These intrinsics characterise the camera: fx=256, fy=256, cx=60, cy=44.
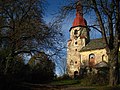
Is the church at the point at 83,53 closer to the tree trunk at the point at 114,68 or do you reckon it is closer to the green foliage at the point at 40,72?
the green foliage at the point at 40,72

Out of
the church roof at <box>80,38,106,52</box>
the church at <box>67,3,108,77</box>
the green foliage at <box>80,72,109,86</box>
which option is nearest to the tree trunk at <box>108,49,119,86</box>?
the green foliage at <box>80,72,109,86</box>

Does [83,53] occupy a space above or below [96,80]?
above

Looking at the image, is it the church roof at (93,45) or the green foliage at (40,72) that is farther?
the church roof at (93,45)

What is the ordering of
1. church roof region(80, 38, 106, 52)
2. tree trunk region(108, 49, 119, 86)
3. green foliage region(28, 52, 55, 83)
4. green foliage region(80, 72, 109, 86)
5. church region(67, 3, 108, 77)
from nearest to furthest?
tree trunk region(108, 49, 119, 86) → green foliage region(80, 72, 109, 86) → green foliage region(28, 52, 55, 83) → church region(67, 3, 108, 77) → church roof region(80, 38, 106, 52)

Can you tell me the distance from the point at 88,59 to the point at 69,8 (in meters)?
43.9

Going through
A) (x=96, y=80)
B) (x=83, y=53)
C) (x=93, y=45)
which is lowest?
(x=96, y=80)

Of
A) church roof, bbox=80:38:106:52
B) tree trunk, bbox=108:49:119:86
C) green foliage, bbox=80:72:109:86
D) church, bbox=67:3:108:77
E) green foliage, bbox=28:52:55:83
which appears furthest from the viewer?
church roof, bbox=80:38:106:52

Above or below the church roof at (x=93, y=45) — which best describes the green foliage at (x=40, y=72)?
below

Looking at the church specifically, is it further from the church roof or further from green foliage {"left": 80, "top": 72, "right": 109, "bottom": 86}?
green foliage {"left": 80, "top": 72, "right": 109, "bottom": 86}

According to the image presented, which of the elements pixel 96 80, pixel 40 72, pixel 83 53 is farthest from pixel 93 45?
pixel 96 80

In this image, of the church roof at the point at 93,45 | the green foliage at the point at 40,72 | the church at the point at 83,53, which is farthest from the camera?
the church roof at the point at 93,45

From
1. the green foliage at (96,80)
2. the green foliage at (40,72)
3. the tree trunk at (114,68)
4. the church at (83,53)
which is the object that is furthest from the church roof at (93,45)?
the tree trunk at (114,68)

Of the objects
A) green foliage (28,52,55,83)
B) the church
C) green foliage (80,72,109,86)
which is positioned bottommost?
green foliage (80,72,109,86)

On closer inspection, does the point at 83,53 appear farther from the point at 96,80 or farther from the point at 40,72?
the point at 96,80
